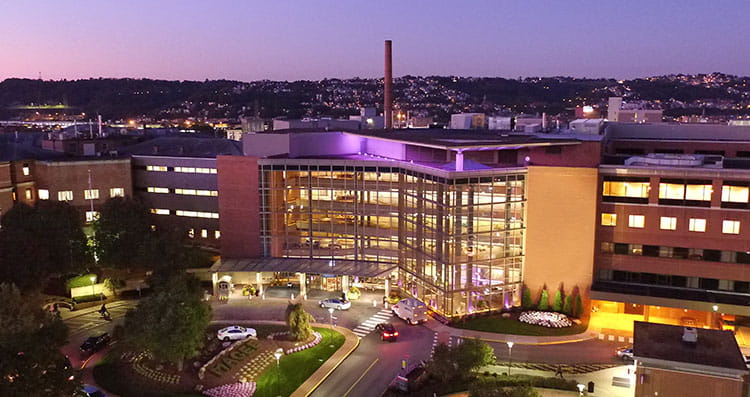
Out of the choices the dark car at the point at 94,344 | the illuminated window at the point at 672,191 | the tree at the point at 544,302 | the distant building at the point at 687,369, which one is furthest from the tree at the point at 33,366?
the illuminated window at the point at 672,191

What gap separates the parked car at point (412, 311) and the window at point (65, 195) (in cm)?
4708

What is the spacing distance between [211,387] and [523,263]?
3055 cm

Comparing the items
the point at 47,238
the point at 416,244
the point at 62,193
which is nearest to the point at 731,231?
the point at 416,244

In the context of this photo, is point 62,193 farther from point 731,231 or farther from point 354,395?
point 731,231

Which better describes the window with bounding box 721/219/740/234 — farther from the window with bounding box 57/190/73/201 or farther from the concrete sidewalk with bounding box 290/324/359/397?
the window with bounding box 57/190/73/201

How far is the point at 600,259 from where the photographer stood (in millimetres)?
55688

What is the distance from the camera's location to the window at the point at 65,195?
75.6 meters

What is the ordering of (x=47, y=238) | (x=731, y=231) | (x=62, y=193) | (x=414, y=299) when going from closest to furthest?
1. (x=731, y=231)
2. (x=414, y=299)
3. (x=47, y=238)
4. (x=62, y=193)

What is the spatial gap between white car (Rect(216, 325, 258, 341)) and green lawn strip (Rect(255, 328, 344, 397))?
505cm

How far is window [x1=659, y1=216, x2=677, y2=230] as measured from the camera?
174 ft

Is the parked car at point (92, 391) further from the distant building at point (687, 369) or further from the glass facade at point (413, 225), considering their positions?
the distant building at point (687, 369)

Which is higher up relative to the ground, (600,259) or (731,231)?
(731,231)

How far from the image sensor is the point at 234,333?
50406mm

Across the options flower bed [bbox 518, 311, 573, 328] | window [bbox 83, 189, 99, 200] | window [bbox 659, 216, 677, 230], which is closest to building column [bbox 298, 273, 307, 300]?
flower bed [bbox 518, 311, 573, 328]
